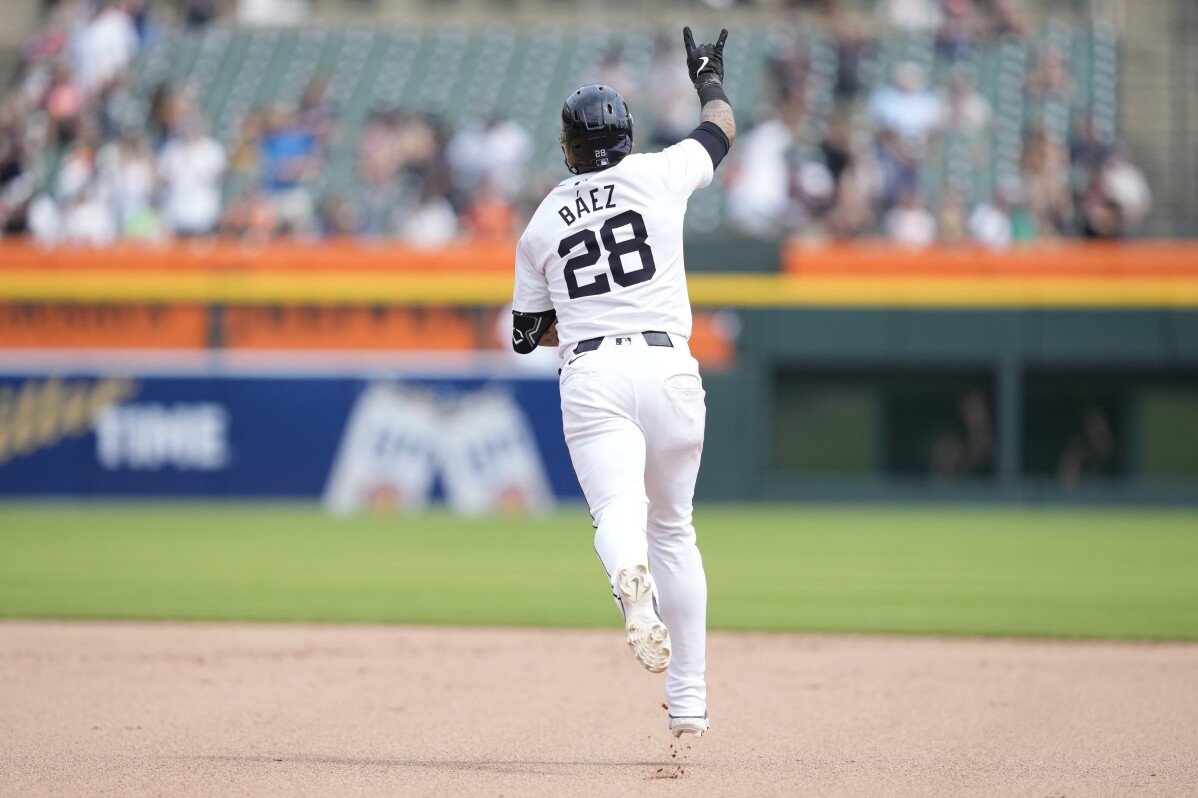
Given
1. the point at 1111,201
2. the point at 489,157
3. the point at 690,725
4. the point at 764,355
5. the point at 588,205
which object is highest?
the point at 588,205

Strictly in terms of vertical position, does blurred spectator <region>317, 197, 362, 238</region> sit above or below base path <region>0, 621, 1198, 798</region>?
above

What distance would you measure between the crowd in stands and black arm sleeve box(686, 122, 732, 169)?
1058 centimetres

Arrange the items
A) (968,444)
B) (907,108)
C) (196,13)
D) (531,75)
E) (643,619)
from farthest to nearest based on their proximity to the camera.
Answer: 1. (196,13)
2. (531,75)
3. (907,108)
4. (968,444)
5. (643,619)

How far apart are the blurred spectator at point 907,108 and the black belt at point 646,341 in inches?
480

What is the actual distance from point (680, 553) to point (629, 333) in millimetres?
649

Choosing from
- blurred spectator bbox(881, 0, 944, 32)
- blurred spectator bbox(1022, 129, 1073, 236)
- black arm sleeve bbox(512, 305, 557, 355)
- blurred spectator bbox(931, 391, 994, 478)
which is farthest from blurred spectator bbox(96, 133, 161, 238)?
black arm sleeve bbox(512, 305, 557, 355)

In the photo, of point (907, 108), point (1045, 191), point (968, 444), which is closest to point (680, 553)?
point (968, 444)

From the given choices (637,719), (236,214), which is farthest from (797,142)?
(637,719)

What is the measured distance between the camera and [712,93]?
5.12 m

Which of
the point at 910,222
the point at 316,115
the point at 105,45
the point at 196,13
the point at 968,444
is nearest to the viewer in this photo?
the point at 968,444

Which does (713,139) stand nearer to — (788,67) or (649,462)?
(649,462)

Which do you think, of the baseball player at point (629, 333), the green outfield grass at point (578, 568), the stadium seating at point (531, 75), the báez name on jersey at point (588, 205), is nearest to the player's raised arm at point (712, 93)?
the baseball player at point (629, 333)

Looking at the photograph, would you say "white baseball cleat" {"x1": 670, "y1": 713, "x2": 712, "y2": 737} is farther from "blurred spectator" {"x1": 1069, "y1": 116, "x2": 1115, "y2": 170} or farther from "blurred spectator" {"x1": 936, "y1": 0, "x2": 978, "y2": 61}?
"blurred spectator" {"x1": 936, "y1": 0, "x2": 978, "y2": 61}

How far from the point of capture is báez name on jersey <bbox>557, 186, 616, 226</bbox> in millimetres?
4793
